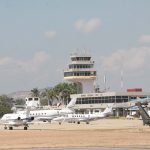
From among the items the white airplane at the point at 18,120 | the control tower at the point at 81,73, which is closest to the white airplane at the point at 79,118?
the white airplane at the point at 18,120

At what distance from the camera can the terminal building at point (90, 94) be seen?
166375 millimetres

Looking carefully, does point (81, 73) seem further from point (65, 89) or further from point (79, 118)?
point (79, 118)

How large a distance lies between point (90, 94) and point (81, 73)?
23571 mm

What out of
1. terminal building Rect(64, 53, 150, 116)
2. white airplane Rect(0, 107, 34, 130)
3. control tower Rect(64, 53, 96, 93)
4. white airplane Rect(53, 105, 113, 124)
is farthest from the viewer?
control tower Rect(64, 53, 96, 93)

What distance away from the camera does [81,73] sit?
194625 millimetres

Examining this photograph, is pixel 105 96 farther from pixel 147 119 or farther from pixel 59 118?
pixel 147 119

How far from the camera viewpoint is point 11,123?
8744 cm

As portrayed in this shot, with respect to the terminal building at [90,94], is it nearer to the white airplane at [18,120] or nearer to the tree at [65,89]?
the tree at [65,89]

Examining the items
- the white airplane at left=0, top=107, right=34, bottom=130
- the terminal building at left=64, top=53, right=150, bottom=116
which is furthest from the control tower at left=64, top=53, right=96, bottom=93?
the white airplane at left=0, top=107, right=34, bottom=130

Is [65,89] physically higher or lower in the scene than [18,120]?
higher

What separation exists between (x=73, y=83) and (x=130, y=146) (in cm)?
15808

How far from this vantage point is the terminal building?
166m

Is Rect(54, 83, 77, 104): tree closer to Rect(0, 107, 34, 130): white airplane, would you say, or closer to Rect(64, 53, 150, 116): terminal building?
Rect(64, 53, 150, 116): terminal building

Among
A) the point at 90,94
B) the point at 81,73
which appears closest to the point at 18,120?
the point at 90,94
